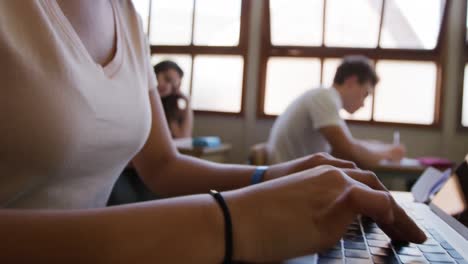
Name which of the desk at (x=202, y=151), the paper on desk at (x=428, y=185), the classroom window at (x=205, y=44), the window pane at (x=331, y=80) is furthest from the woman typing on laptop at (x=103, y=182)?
the classroom window at (x=205, y=44)

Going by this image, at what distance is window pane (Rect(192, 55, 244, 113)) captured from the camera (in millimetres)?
3156

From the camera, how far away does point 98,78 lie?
494 millimetres

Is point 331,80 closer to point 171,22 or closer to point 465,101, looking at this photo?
point 465,101

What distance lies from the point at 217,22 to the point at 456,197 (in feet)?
9.14

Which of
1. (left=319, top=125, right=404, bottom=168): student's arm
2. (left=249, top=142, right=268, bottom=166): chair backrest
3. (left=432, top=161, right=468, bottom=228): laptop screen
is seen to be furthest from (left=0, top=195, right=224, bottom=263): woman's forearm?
(left=249, top=142, right=268, bottom=166): chair backrest

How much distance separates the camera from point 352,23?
2.97 meters

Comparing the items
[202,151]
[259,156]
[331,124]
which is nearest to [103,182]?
[331,124]

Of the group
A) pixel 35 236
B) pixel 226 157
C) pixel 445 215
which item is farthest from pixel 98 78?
pixel 226 157

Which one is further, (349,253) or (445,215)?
(445,215)

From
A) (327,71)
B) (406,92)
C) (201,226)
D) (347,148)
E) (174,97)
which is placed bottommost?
(347,148)

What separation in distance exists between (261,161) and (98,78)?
5.61 ft

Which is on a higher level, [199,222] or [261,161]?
[199,222]

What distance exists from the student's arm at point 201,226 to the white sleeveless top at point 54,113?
107mm

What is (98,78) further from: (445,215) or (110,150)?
(445,215)
